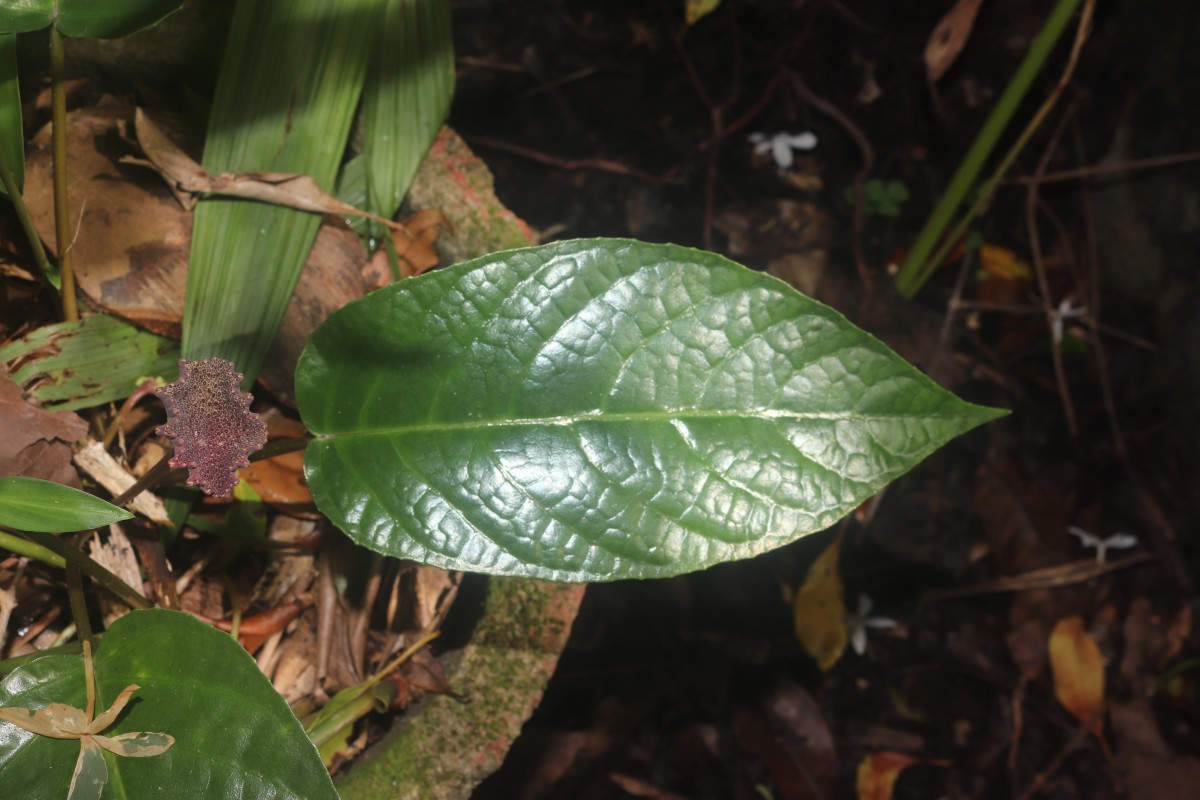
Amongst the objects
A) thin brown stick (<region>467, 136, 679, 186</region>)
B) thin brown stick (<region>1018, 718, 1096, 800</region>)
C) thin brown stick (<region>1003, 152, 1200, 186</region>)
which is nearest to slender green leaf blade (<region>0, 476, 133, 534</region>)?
thin brown stick (<region>467, 136, 679, 186</region>)

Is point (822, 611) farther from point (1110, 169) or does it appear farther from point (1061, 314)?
point (1110, 169)

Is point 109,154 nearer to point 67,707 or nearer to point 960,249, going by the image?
point 67,707

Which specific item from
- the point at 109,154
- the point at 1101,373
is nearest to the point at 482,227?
the point at 109,154

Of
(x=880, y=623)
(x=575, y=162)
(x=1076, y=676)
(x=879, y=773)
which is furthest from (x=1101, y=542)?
(x=575, y=162)

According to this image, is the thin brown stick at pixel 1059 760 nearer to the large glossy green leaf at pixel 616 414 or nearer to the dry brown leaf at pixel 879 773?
the dry brown leaf at pixel 879 773

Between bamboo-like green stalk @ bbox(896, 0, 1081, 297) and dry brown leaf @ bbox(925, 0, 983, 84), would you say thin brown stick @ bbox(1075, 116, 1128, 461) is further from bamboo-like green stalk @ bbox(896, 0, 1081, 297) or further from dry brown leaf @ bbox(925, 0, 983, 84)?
dry brown leaf @ bbox(925, 0, 983, 84)

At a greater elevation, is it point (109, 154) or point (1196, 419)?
point (109, 154)

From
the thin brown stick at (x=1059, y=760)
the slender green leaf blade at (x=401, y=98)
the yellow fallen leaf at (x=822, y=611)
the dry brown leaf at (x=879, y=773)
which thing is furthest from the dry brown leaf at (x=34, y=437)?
the thin brown stick at (x=1059, y=760)
